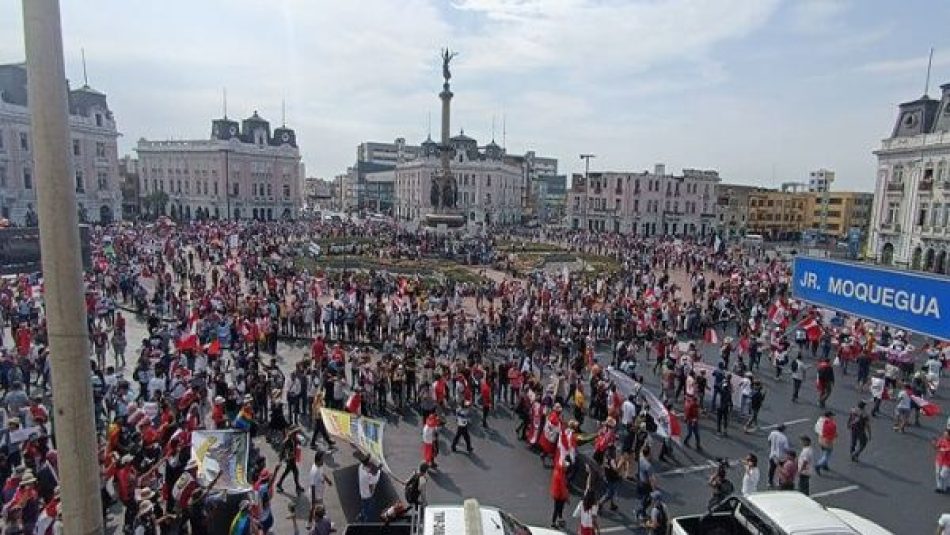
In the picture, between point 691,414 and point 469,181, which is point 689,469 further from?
point 469,181

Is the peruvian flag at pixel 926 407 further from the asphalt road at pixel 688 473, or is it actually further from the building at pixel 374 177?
the building at pixel 374 177

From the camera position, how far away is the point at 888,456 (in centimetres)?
1420

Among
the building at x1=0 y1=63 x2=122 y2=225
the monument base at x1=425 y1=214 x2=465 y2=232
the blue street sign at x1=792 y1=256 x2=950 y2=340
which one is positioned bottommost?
the monument base at x1=425 y1=214 x2=465 y2=232

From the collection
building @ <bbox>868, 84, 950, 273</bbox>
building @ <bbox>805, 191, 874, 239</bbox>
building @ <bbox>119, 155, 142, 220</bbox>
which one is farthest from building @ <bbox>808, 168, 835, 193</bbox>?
building @ <bbox>119, 155, 142, 220</bbox>

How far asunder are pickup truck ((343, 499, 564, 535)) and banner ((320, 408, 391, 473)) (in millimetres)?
1763

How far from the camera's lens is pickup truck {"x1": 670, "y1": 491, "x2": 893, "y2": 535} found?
736cm

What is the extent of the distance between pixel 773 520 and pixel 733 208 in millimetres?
102584

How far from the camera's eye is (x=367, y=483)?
9.91 m

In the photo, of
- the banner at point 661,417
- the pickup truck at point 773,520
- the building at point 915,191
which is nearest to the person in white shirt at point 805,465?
the banner at point 661,417

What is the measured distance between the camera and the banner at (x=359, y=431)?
9898 mm

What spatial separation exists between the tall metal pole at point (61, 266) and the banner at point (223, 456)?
6203mm

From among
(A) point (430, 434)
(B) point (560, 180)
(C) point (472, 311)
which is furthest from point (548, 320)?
(B) point (560, 180)

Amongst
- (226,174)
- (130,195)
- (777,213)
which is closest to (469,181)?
(226,174)

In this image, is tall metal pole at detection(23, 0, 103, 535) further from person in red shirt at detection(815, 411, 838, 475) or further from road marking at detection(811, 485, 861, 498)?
person in red shirt at detection(815, 411, 838, 475)
